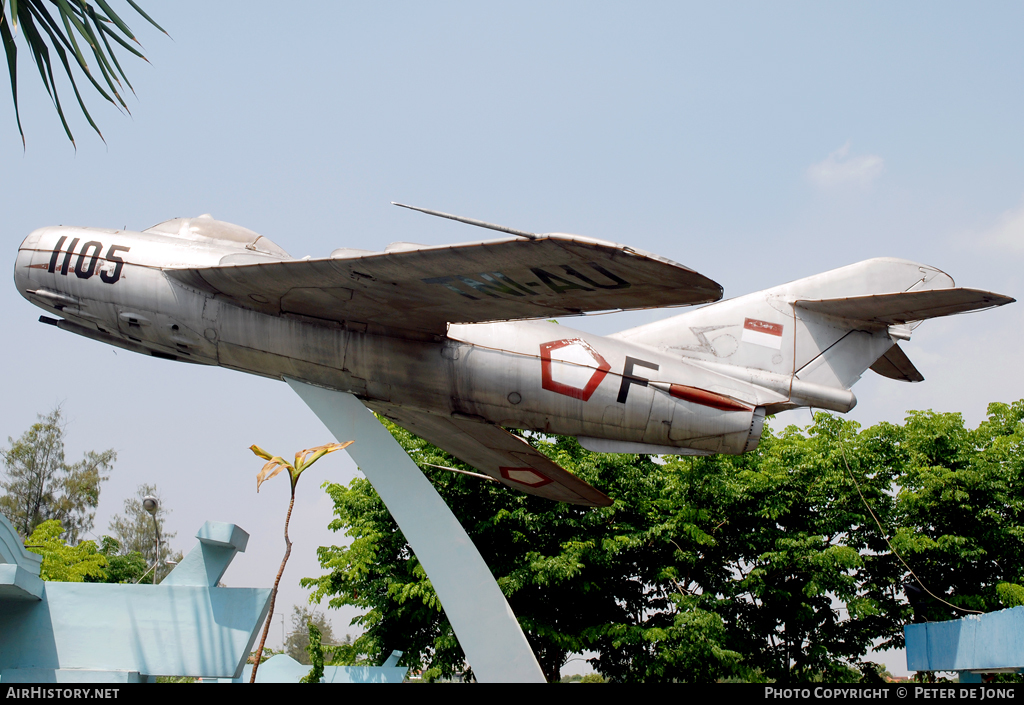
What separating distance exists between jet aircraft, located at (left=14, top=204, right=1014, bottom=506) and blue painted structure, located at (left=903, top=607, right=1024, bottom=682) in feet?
16.2

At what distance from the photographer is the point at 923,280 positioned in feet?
36.2

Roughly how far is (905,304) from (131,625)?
12236mm

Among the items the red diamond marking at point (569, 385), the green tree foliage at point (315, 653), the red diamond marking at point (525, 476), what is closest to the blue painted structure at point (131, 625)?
the green tree foliage at point (315, 653)

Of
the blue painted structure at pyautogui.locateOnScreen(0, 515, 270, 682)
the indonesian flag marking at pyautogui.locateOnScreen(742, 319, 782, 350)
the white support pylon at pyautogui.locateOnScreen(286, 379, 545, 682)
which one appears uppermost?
the indonesian flag marking at pyautogui.locateOnScreen(742, 319, 782, 350)

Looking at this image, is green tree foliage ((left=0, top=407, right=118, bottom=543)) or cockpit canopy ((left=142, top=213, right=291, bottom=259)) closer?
cockpit canopy ((left=142, top=213, right=291, bottom=259))

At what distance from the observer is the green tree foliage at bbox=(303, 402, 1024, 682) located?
65.0 feet

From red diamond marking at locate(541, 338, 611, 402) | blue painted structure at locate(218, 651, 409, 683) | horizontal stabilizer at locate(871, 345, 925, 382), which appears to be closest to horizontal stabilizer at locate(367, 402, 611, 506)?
red diamond marking at locate(541, 338, 611, 402)

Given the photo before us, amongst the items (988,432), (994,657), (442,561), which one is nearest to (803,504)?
(988,432)

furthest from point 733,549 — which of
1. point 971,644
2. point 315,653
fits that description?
point 315,653

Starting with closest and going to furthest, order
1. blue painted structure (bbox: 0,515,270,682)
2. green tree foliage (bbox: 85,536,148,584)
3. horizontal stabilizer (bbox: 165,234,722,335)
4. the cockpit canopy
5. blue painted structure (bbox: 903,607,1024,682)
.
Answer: horizontal stabilizer (bbox: 165,234,722,335)
the cockpit canopy
blue painted structure (bbox: 0,515,270,682)
blue painted structure (bbox: 903,607,1024,682)
green tree foliage (bbox: 85,536,148,584)

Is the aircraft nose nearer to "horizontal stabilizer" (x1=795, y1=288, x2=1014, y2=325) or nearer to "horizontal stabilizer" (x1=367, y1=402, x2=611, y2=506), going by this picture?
"horizontal stabilizer" (x1=367, y1=402, x2=611, y2=506)

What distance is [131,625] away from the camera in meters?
11.6

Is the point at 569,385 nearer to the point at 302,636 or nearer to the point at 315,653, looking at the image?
the point at 315,653
